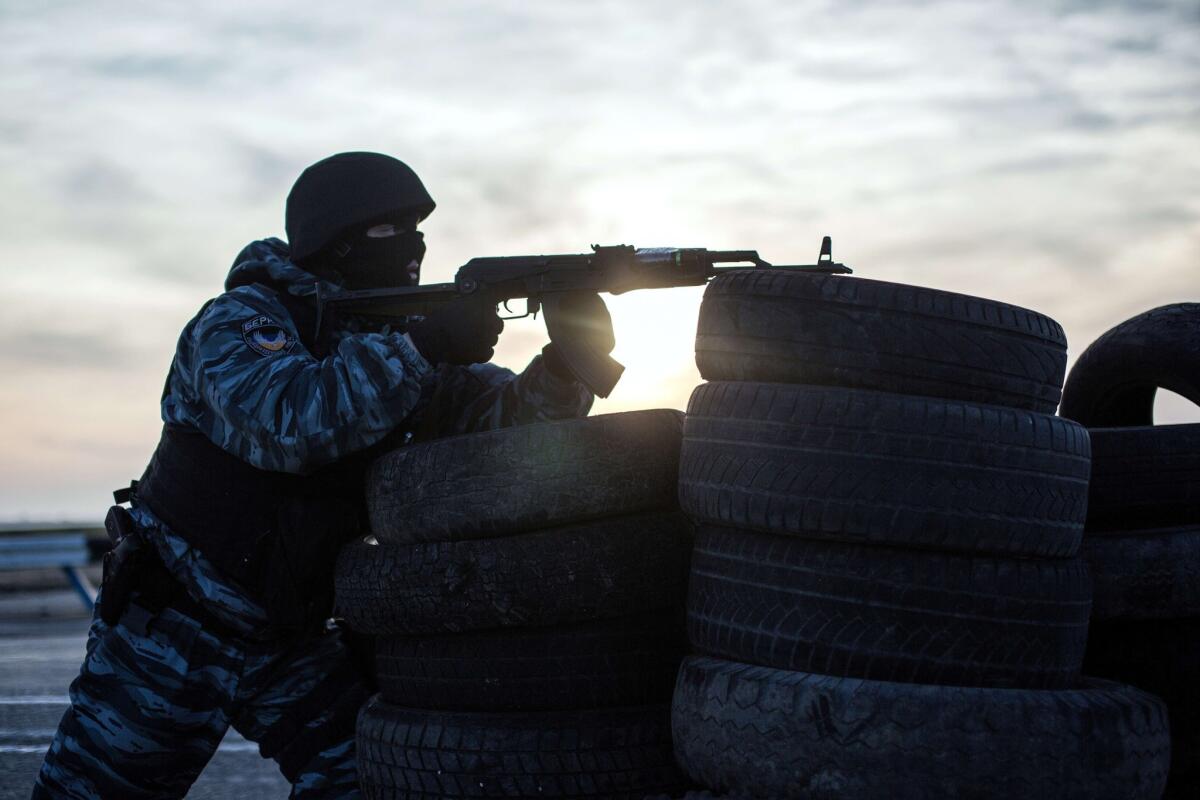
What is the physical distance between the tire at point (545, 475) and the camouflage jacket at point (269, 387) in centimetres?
33

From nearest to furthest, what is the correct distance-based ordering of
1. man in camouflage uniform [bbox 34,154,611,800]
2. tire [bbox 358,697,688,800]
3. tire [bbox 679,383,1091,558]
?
A: tire [bbox 679,383,1091,558], tire [bbox 358,697,688,800], man in camouflage uniform [bbox 34,154,611,800]

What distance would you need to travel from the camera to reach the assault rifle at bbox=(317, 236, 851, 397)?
441cm

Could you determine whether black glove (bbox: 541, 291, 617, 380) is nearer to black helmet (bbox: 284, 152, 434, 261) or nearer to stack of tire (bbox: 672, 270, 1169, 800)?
black helmet (bbox: 284, 152, 434, 261)

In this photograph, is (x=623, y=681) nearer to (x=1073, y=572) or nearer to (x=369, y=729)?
(x=369, y=729)

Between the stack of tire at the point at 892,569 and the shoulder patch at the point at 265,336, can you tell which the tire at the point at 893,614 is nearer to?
the stack of tire at the point at 892,569

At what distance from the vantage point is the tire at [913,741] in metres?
2.86

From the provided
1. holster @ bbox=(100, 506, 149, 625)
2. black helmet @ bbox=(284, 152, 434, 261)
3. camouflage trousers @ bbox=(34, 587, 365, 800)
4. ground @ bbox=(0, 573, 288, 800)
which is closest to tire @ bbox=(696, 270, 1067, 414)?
black helmet @ bbox=(284, 152, 434, 261)

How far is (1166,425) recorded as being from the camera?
12.7 feet

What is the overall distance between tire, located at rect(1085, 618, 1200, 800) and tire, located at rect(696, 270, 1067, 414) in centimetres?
86

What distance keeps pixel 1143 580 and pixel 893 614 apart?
103 cm

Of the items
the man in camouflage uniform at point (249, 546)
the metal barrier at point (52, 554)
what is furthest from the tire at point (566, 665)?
the metal barrier at point (52, 554)

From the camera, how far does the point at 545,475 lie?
3.50 metres

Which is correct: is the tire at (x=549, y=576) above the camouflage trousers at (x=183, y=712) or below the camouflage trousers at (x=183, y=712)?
above

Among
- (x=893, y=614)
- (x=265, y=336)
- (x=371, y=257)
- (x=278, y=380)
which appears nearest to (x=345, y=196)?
(x=371, y=257)
